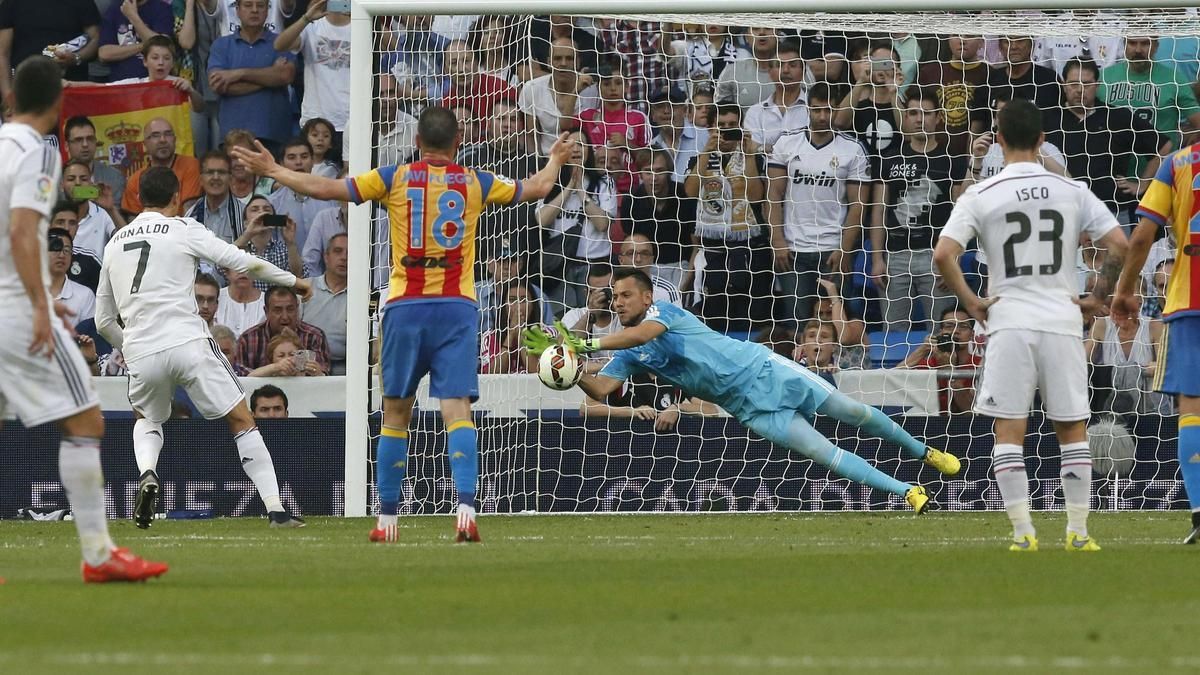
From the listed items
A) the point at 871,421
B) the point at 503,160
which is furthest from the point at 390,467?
the point at 503,160

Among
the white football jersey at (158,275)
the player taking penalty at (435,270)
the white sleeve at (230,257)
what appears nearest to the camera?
the player taking penalty at (435,270)

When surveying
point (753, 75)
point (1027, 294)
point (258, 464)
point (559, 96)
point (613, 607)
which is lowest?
point (613, 607)

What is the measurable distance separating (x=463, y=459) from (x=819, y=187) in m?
6.99

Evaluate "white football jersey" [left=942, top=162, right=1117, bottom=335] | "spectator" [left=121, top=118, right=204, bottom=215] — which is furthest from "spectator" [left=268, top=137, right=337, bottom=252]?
"white football jersey" [left=942, top=162, right=1117, bottom=335]

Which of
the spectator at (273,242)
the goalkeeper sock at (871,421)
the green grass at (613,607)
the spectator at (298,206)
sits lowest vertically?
the green grass at (613,607)

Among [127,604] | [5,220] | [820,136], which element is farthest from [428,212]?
[820,136]

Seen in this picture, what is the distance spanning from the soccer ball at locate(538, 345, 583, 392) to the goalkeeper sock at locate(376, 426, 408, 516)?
2030 mm

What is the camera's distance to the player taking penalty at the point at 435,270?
10.2 meters

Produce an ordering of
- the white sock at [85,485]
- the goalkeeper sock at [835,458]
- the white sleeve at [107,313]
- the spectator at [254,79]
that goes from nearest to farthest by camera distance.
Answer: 1. the white sock at [85,485]
2. the white sleeve at [107,313]
3. the goalkeeper sock at [835,458]
4. the spectator at [254,79]

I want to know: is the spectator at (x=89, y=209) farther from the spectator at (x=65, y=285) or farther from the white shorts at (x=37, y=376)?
the white shorts at (x=37, y=376)

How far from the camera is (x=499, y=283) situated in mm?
14766

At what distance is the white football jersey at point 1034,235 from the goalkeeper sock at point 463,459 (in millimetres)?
2953

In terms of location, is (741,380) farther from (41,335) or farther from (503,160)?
(41,335)

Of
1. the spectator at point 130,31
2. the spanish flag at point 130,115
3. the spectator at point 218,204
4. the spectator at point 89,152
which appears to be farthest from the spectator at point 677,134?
the spectator at point 89,152
